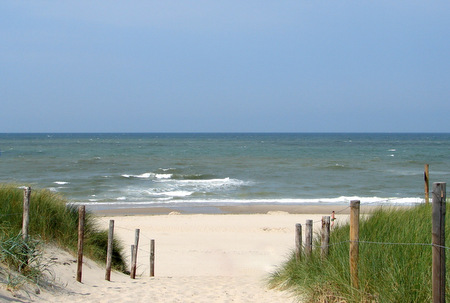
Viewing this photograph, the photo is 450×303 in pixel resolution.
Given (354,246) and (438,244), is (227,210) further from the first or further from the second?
(438,244)

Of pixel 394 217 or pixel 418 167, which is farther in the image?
pixel 418 167

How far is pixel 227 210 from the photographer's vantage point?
76.9 ft

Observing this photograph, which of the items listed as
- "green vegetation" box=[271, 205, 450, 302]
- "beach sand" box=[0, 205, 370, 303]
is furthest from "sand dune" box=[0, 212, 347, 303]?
"green vegetation" box=[271, 205, 450, 302]

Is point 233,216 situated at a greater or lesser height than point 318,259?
lesser

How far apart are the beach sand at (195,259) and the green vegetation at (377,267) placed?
684 millimetres

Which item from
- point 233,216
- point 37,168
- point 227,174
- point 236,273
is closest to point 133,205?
point 233,216

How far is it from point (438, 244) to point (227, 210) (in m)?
18.7

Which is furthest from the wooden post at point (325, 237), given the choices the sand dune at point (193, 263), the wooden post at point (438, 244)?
the wooden post at point (438, 244)

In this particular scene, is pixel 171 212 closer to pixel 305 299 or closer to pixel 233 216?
pixel 233 216

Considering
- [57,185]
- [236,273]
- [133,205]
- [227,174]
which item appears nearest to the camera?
[236,273]

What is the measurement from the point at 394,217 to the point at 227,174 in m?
32.5

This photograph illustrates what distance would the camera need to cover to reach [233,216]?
21.0 meters

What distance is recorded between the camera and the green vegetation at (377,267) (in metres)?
5.92

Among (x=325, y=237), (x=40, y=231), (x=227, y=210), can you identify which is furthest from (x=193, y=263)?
(x=227, y=210)
